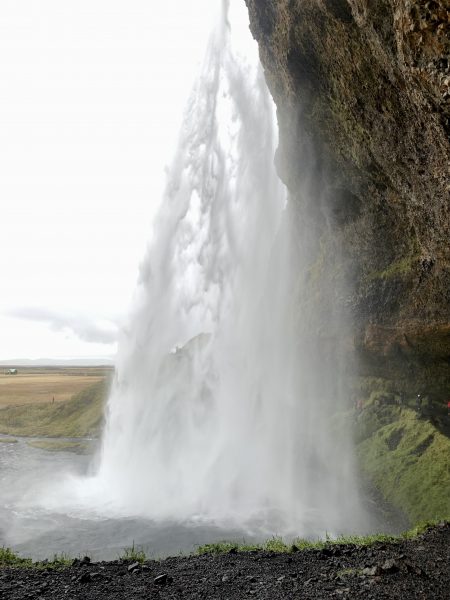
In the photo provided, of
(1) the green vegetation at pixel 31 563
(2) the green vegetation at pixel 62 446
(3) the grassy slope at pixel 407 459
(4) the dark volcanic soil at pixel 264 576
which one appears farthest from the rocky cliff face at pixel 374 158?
(2) the green vegetation at pixel 62 446

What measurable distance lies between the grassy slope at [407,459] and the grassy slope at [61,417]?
30.4 m

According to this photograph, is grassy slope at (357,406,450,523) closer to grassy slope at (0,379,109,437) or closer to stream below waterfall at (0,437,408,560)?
stream below waterfall at (0,437,408,560)

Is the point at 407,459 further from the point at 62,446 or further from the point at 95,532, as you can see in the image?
the point at 62,446

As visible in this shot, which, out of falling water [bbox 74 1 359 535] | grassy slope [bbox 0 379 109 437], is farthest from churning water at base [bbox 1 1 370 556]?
grassy slope [bbox 0 379 109 437]

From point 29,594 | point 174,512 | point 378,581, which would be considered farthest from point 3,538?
point 378,581

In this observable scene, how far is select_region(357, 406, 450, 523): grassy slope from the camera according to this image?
55.8ft

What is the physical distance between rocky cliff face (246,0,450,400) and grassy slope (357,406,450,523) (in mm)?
2283

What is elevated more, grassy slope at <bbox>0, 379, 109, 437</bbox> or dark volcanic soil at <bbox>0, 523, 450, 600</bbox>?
grassy slope at <bbox>0, 379, 109, 437</bbox>

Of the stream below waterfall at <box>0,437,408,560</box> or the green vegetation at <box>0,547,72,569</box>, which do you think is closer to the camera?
the green vegetation at <box>0,547,72,569</box>

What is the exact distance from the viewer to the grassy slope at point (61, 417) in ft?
150

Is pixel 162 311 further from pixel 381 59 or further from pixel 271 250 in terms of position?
pixel 381 59

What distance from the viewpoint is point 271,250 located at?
32969mm

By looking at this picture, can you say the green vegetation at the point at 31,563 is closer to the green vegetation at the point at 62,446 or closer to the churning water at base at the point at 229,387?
the churning water at base at the point at 229,387

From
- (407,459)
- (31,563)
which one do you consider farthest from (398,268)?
(31,563)
